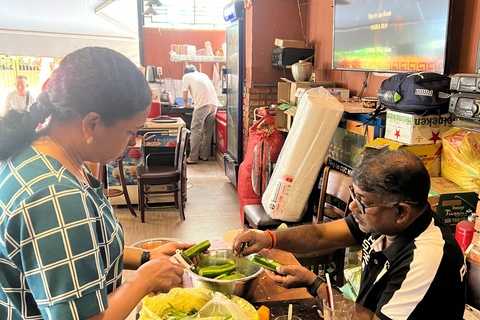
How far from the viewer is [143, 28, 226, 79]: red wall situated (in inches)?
360

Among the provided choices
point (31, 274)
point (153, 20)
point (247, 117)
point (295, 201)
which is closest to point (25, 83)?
point (153, 20)

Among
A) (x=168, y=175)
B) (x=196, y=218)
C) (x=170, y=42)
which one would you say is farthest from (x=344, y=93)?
(x=170, y=42)

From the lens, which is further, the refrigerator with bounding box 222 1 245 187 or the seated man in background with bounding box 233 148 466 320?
the refrigerator with bounding box 222 1 245 187

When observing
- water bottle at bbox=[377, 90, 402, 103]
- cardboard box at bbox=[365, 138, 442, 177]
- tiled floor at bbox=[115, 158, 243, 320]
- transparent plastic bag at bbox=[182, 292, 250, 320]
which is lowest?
tiled floor at bbox=[115, 158, 243, 320]

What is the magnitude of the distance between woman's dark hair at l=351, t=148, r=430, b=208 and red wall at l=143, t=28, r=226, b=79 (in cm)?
846

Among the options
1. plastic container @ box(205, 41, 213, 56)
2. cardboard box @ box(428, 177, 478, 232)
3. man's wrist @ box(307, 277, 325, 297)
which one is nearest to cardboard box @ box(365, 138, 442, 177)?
cardboard box @ box(428, 177, 478, 232)

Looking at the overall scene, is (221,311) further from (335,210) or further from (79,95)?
(335,210)

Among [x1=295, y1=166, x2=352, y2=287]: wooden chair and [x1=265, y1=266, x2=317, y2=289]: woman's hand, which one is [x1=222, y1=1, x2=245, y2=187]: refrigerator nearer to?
[x1=295, y1=166, x2=352, y2=287]: wooden chair

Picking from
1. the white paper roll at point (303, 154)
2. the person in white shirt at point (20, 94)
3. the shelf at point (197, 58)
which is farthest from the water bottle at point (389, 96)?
the shelf at point (197, 58)

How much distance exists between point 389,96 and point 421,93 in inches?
8.6

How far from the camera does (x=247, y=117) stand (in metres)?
5.38

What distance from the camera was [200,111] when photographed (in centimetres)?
757

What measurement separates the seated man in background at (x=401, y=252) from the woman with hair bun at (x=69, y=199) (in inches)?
28.9

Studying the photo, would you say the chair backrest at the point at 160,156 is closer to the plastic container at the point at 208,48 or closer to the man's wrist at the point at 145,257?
the man's wrist at the point at 145,257
